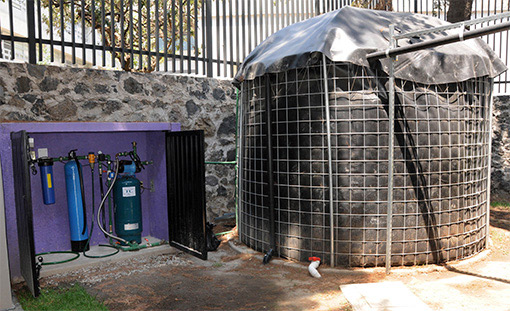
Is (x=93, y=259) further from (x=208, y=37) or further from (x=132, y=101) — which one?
(x=208, y=37)

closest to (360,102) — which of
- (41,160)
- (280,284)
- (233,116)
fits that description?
(280,284)

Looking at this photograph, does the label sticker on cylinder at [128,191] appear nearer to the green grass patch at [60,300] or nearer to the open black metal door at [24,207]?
the open black metal door at [24,207]

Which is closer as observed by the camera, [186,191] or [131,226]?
[186,191]

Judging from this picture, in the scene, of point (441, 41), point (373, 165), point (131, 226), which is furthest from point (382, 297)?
point (131, 226)

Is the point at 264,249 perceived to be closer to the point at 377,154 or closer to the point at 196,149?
the point at 196,149

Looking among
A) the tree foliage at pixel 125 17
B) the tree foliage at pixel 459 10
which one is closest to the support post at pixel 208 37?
the tree foliage at pixel 125 17

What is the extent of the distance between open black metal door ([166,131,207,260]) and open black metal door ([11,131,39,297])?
83.1 inches

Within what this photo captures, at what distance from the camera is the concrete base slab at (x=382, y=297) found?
427 cm

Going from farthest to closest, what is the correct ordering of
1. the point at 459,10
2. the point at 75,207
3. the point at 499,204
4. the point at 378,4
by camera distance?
the point at 378,4 < the point at 499,204 < the point at 459,10 < the point at 75,207

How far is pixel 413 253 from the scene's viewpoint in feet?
18.1

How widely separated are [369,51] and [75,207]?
4631mm

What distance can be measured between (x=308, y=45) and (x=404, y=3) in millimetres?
7176

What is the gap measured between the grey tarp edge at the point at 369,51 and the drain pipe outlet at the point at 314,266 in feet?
8.38

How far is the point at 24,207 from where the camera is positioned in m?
4.59
